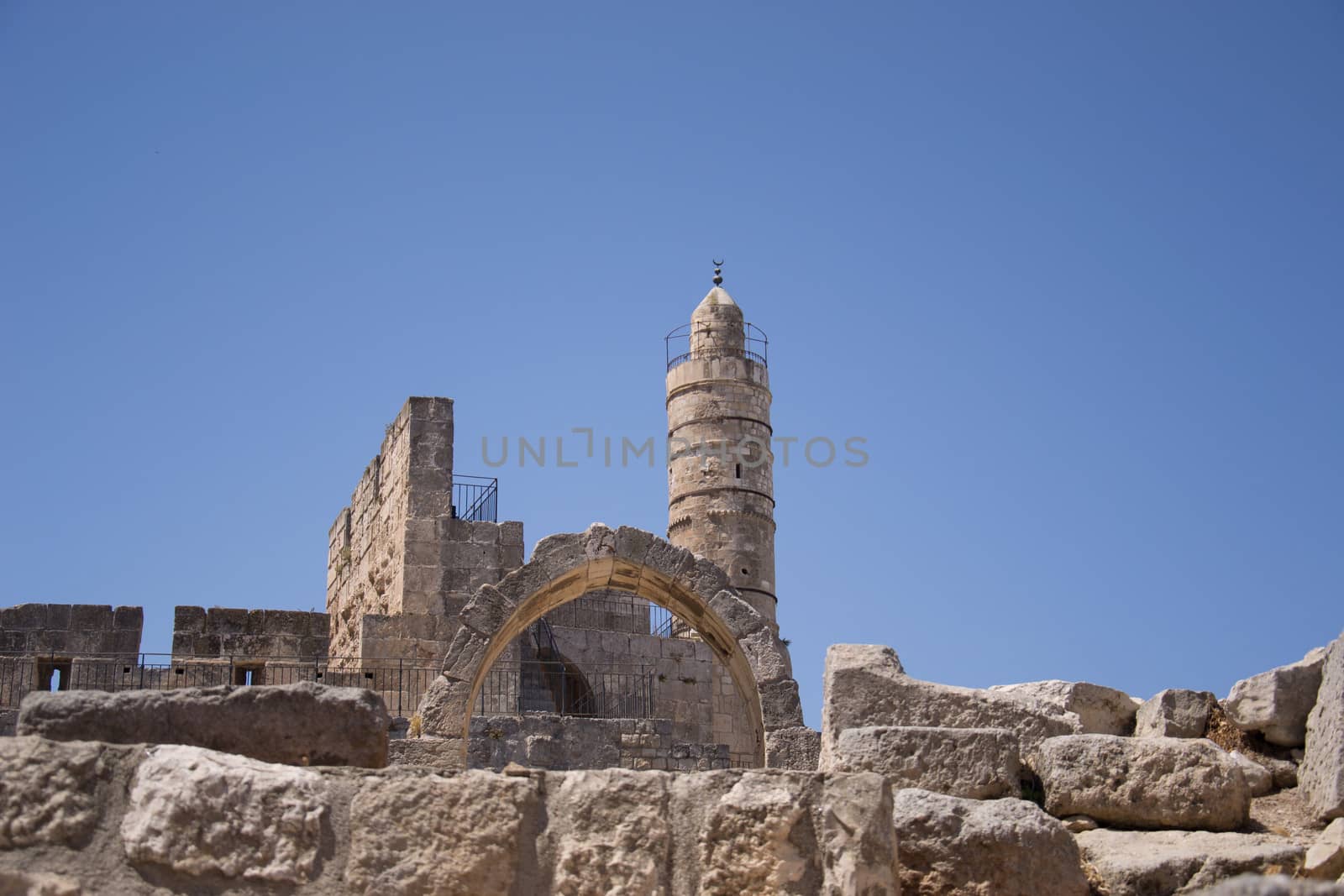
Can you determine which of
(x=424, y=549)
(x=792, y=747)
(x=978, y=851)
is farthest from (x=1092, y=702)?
(x=424, y=549)

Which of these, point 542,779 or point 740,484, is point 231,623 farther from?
point 740,484

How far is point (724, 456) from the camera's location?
32.2 meters

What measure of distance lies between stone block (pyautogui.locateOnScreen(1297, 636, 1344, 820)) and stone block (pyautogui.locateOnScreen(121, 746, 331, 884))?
353 centimetres

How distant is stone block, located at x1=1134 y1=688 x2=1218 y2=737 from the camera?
645cm

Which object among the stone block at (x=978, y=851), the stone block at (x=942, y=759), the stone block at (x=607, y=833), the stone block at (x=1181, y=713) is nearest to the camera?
the stone block at (x=607, y=833)

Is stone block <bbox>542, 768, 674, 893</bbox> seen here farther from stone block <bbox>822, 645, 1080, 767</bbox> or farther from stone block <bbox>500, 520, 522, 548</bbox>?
stone block <bbox>500, 520, 522, 548</bbox>

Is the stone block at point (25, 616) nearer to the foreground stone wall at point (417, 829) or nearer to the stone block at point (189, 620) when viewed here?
Answer: the stone block at point (189, 620)

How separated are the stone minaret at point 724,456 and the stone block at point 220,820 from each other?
28.1 meters

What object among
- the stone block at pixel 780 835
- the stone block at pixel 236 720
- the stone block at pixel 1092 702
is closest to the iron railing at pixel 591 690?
the stone block at pixel 1092 702

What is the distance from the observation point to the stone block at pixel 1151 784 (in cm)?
521

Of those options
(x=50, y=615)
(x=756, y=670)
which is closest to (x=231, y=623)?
(x=50, y=615)

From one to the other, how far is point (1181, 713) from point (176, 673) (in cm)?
1043

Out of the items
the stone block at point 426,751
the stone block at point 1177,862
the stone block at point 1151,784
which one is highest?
the stone block at point 426,751

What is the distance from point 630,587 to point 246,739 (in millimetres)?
7853
